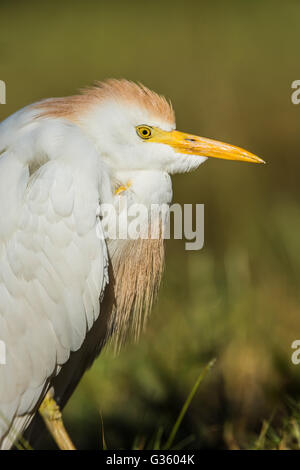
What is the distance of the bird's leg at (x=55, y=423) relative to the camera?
1.74 metres

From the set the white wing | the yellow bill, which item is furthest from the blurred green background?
the yellow bill

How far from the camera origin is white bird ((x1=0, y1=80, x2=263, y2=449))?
155 cm

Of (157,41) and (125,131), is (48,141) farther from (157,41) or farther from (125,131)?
(157,41)

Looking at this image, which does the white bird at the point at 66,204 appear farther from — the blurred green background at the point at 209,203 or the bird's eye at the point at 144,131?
the blurred green background at the point at 209,203

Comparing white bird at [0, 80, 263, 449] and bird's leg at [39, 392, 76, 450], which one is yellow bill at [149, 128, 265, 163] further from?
bird's leg at [39, 392, 76, 450]

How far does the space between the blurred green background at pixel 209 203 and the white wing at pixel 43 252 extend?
39cm

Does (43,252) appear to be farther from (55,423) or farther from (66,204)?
(55,423)

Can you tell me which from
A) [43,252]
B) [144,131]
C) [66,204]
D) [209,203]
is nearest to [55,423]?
[43,252]

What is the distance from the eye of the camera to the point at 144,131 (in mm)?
1697

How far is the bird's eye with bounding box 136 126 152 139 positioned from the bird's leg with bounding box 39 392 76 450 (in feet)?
2.48

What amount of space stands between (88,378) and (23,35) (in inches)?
146

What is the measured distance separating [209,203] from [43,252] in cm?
329

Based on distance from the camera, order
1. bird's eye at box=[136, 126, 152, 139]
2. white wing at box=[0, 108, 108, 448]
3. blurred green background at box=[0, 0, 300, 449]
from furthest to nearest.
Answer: blurred green background at box=[0, 0, 300, 449] → bird's eye at box=[136, 126, 152, 139] → white wing at box=[0, 108, 108, 448]
